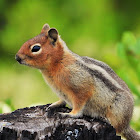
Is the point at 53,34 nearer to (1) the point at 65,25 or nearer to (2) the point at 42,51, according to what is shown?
(2) the point at 42,51

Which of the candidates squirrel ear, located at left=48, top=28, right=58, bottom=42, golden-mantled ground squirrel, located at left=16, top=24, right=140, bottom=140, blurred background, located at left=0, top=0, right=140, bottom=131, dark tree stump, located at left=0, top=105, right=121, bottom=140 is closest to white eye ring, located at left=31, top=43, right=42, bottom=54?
golden-mantled ground squirrel, located at left=16, top=24, right=140, bottom=140

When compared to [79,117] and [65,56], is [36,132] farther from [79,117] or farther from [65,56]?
[65,56]

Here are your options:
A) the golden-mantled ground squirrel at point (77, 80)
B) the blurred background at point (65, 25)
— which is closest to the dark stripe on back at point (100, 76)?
the golden-mantled ground squirrel at point (77, 80)

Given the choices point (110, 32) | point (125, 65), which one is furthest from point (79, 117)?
point (110, 32)

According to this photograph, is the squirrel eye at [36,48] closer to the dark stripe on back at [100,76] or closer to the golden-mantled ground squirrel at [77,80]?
the golden-mantled ground squirrel at [77,80]

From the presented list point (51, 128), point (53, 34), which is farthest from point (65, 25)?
point (51, 128)

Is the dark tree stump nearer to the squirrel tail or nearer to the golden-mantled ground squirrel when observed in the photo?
the golden-mantled ground squirrel
